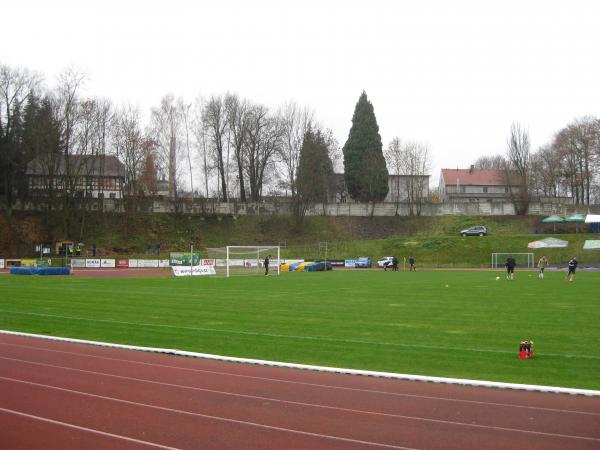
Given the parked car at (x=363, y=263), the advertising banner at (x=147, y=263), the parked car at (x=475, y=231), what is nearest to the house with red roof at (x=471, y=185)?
the parked car at (x=475, y=231)

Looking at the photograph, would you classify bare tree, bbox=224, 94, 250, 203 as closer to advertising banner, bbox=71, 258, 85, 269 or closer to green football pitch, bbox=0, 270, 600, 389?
advertising banner, bbox=71, 258, 85, 269

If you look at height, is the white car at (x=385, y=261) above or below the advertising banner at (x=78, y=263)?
below

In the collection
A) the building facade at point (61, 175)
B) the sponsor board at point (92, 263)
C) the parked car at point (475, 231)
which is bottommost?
the sponsor board at point (92, 263)

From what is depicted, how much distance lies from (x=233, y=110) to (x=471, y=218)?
3846cm

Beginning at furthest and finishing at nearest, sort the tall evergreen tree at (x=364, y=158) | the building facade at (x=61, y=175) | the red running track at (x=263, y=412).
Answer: the tall evergreen tree at (x=364, y=158), the building facade at (x=61, y=175), the red running track at (x=263, y=412)

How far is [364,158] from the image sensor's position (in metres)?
88.4

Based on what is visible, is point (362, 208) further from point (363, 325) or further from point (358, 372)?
point (358, 372)

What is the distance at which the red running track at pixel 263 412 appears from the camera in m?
7.45

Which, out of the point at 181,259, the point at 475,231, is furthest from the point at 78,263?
the point at 475,231

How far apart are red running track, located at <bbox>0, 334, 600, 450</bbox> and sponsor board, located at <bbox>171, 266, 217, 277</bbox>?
37888 mm

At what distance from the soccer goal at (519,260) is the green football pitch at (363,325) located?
1199 inches

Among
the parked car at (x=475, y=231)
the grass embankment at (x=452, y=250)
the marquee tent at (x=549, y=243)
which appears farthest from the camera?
the parked car at (x=475, y=231)

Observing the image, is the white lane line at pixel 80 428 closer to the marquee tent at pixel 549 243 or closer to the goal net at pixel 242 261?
the goal net at pixel 242 261

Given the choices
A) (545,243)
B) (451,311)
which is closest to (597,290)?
(451,311)
